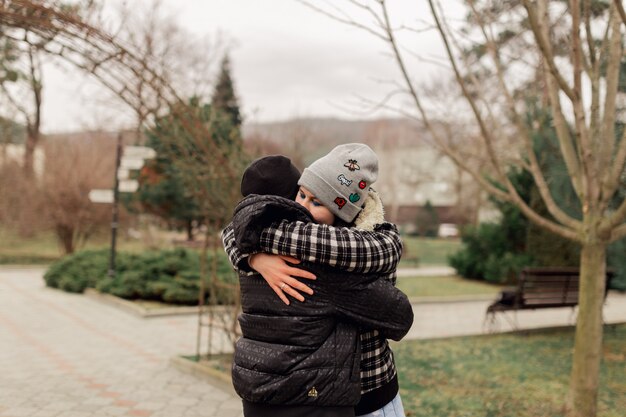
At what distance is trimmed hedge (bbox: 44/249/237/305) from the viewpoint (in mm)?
11375

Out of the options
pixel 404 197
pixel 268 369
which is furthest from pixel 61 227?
pixel 404 197

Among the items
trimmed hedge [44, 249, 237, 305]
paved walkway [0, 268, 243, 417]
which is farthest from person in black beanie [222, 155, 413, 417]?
trimmed hedge [44, 249, 237, 305]

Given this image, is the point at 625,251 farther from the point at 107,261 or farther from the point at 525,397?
the point at 107,261

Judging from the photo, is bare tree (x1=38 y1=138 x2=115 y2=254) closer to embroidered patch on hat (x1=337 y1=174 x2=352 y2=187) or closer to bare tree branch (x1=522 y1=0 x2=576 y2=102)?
bare tree branch (x1=522 y1=0 x2=576 y2=102)

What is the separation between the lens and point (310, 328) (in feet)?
5.98

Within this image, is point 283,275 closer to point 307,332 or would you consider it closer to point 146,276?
point 307,332

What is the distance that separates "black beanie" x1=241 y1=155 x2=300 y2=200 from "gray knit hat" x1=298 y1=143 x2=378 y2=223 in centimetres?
8

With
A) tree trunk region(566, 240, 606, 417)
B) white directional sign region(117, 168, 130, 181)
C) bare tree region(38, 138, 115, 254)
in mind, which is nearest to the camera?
tree trunk region(566, 240, 606, 417)

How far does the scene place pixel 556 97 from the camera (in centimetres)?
483

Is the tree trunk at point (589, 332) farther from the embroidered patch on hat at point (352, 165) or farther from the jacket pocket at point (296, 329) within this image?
the jacket pocket at point (296, 329)

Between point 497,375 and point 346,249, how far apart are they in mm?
5290

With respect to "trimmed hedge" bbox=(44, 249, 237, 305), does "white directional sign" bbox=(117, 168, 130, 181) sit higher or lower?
higher

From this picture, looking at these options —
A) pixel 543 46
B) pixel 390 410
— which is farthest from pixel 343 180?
pixel 543 46

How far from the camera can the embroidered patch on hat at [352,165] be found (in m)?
1.94
